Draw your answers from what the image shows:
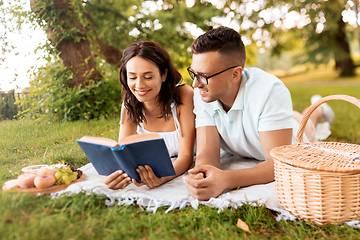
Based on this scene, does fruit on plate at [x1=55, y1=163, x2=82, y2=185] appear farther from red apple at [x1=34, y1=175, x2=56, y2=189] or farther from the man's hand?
the man's hand

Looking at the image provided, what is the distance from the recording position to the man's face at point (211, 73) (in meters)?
2.16

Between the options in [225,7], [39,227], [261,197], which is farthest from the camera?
[225,7]

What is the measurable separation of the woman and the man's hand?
12.9 inches

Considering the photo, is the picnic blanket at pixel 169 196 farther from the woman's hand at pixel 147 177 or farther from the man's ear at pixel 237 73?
the man's ear at pixel 237 73

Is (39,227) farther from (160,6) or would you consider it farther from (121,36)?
(160,6)

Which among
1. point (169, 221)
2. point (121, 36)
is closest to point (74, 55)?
point (121, 36)

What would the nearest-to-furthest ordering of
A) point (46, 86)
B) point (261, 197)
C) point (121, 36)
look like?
point (261, 197) < point (46, 86) < point (121, 36)

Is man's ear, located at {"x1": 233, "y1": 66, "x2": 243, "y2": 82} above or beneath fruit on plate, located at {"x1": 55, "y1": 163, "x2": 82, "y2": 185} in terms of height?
above

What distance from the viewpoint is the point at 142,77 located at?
2.43 meters

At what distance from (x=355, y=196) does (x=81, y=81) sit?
3226 millimetres

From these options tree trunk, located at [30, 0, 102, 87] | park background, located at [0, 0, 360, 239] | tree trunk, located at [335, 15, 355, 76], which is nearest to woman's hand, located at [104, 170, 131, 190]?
park background, located at [0, 0, 360, 239]

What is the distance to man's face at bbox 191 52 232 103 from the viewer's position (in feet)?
7.09

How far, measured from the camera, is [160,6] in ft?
20.8

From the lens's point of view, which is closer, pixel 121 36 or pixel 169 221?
pixel 169 221
